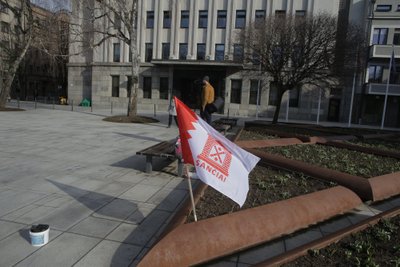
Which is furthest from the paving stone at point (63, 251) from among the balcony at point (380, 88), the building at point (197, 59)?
the balcony at point (380, 88)

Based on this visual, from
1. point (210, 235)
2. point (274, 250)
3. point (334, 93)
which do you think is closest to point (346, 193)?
point (274, 250)

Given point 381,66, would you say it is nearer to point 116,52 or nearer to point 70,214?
point 116,52

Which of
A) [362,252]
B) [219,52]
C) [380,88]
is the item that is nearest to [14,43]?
[219,52]

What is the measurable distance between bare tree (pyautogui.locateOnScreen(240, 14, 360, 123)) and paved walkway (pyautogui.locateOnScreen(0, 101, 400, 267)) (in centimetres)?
1077

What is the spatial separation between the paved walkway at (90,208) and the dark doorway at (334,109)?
28.6 metres

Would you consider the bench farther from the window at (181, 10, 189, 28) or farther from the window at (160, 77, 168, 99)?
the window at (181, 10, 189, 28)

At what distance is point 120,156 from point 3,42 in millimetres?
18687

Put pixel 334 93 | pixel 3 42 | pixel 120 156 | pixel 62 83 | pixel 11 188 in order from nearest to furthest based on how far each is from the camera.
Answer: pixel 11 188
pixel 120 156
pixel 3 42
pixel 334 93
pixel 62 83

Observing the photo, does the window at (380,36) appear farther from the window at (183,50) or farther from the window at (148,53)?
the window at (148,53)

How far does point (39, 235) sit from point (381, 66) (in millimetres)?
36472

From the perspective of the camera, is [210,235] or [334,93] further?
[334,93]

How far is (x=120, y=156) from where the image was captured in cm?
883

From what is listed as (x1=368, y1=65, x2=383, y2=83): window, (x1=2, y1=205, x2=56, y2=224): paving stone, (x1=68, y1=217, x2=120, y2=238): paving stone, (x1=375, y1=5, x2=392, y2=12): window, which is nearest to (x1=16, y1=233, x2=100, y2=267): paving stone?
(x1=68, y1=217, x2=120, y2=238): paving stone

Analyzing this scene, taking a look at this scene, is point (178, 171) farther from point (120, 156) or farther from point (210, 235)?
point (210, 235)
